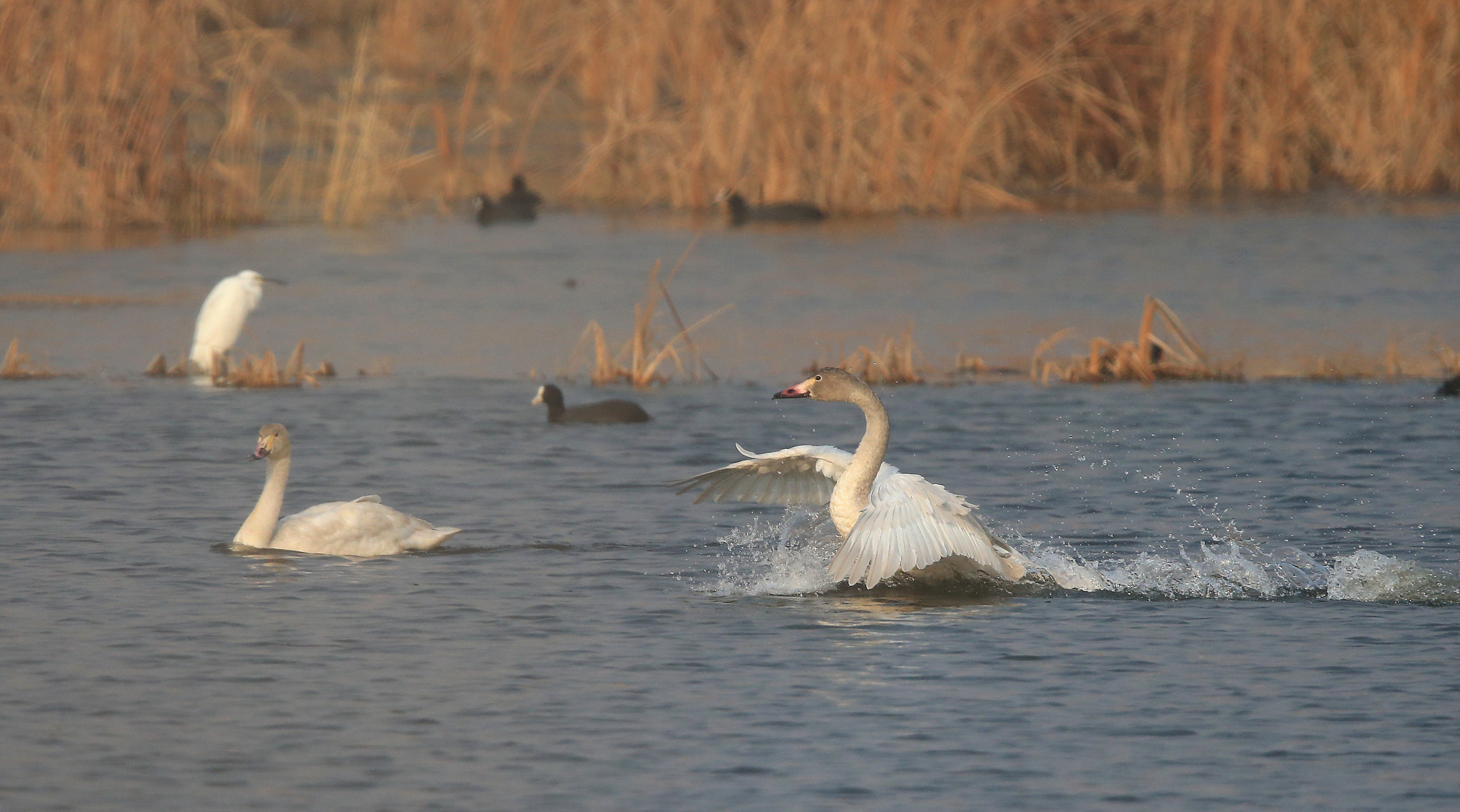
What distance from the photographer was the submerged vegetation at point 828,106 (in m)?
20.0

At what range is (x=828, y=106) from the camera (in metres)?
21.5

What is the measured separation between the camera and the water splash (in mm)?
8477

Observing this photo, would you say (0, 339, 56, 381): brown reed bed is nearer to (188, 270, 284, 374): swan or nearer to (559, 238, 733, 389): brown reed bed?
(188, 270, 284, 374): swan

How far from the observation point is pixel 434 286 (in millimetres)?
19031

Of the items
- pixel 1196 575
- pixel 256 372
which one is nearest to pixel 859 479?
pixel 1196 575

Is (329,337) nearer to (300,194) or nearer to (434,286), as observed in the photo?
(434,286)

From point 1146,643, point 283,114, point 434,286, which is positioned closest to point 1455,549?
point 1146,643

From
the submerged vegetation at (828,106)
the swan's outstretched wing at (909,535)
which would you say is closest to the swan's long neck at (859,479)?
the swan's outstretched wing at (909,535)

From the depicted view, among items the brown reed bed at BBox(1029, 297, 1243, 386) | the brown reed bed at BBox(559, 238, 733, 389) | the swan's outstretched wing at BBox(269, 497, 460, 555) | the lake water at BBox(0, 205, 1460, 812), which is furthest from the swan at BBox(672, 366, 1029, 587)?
the brown reed bed at BBox(1029, 297, 1243, 386)

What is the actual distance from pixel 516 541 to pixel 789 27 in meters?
13.4

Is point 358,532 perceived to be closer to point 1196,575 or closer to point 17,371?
point 1196,575

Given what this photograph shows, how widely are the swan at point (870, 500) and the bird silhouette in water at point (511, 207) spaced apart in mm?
13753

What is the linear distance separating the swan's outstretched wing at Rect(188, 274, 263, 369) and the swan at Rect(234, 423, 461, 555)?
5.44m

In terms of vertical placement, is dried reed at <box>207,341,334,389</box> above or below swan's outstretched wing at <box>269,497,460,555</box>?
above
